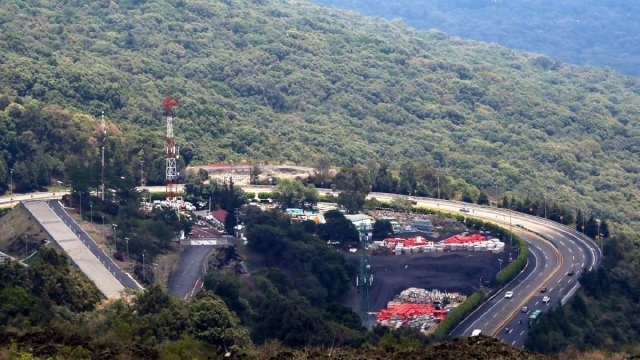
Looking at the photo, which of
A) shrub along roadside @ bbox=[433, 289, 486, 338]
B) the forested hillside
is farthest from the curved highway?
the forested hillside

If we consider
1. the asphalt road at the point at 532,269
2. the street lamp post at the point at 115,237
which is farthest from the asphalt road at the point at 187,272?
the asphalt road at the point at 532,269

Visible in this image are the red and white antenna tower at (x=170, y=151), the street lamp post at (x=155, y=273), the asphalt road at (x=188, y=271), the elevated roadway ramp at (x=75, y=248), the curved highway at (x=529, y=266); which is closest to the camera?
the elevated roadway ramp at (x=75, y=248)

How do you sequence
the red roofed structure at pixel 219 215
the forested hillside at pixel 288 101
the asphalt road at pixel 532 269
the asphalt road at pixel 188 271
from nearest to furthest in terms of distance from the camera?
1. the asphalt road at pixel 188 271
2. the asphalt road at pixel 532 269
3. the red roofed structure at pixel 219 215
4. the forested hillside at pixel 288 101

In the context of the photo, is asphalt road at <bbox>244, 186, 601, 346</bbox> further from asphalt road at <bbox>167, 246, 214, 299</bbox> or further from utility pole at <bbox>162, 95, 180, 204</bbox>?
asphalt road at <bbox>167, 246, 214, 299</bbox>

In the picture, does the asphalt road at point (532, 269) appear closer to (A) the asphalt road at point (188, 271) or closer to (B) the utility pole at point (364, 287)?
(B) the utility pole at point (364, 287)

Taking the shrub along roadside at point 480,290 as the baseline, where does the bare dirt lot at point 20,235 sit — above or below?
above

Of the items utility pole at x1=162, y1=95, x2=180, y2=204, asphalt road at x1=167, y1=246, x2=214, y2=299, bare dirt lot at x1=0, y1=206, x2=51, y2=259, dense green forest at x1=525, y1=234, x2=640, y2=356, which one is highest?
utility pole at x1=162, y1=95, x2=180, y2=204
